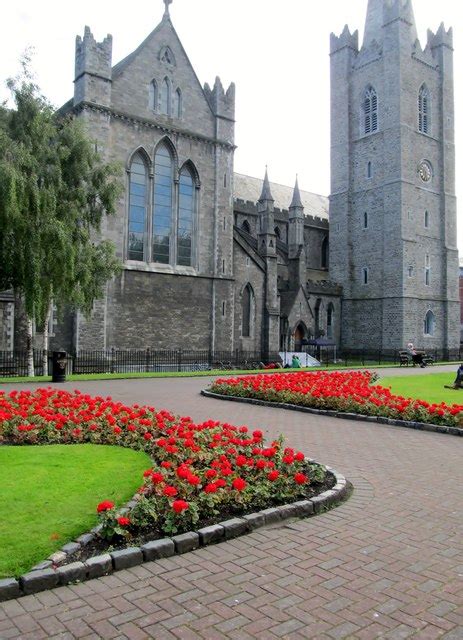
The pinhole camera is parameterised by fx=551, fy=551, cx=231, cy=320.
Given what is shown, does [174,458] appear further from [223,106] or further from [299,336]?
[299,336]

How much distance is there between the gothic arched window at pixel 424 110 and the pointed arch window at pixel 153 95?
27631 millimetres

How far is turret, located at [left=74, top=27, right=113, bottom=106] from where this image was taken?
3008cm

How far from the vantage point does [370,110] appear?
168 ft

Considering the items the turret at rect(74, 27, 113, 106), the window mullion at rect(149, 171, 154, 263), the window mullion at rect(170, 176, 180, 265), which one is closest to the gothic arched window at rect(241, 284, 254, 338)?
the window mullion at rect(170, 176, 180, 265)

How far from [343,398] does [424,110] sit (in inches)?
1785

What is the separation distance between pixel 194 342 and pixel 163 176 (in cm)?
1048

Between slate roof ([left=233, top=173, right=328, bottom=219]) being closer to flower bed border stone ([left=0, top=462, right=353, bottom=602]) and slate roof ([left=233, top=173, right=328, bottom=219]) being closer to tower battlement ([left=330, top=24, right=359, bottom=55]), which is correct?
tower battlement ([left=330, top=24, right=359, bottom=55])

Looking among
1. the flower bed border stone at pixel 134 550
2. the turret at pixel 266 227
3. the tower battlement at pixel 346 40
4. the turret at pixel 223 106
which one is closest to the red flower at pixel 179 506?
the flower bed border stone at pixel 134 550

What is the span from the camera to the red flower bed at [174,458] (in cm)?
540

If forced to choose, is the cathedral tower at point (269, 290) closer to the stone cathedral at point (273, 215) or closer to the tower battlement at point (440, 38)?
the stone cathedral at point (273, 215)

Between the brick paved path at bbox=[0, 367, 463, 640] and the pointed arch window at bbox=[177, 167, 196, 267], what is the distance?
28939 millimetres

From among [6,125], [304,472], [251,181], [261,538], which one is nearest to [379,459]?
[304,472]

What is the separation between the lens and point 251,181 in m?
55.7

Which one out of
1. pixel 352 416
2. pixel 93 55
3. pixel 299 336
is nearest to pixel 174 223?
pixel 93 55
